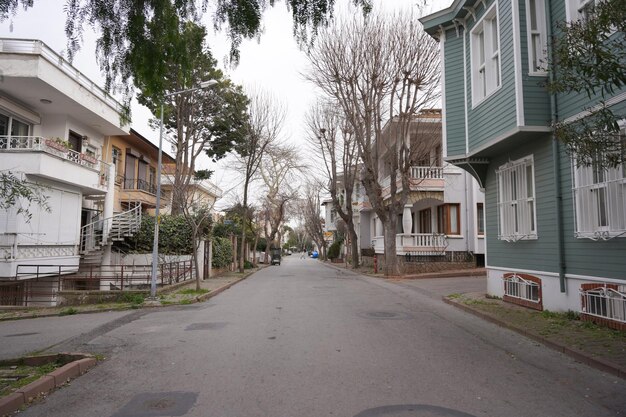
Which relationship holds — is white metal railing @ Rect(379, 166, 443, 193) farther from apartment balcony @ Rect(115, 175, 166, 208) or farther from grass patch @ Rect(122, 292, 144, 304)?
grass patch @ Rect(122, 292, 144, 304)

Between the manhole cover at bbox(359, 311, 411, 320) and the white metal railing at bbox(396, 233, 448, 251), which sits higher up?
the white metal railing at bbox(396, 233, 448, 251)

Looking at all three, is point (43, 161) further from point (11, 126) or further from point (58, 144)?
point (11, 126)

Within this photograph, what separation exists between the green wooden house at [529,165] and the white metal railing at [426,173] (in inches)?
479

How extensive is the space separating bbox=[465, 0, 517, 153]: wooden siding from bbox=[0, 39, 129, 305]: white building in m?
11.3

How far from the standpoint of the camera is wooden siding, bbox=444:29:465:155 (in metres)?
14.0

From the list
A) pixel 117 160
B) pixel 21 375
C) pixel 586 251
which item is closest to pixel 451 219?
pixel 586 251

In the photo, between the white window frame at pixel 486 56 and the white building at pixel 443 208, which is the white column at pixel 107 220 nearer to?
the white building at pixel 443 208

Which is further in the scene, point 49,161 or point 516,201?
point 49,161

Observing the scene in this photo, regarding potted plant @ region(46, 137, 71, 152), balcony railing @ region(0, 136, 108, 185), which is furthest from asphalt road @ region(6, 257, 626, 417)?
potted plant @ region(46, 137, 71, 152)

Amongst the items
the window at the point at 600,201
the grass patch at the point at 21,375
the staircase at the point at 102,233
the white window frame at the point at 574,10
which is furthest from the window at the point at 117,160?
the window at the point at 600,201

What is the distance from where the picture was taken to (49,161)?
17.4 m

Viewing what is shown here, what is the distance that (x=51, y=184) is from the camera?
18.1 meters

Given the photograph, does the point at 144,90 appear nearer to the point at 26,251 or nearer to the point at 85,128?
the point at 26,251

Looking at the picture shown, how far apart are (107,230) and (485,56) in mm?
18542
